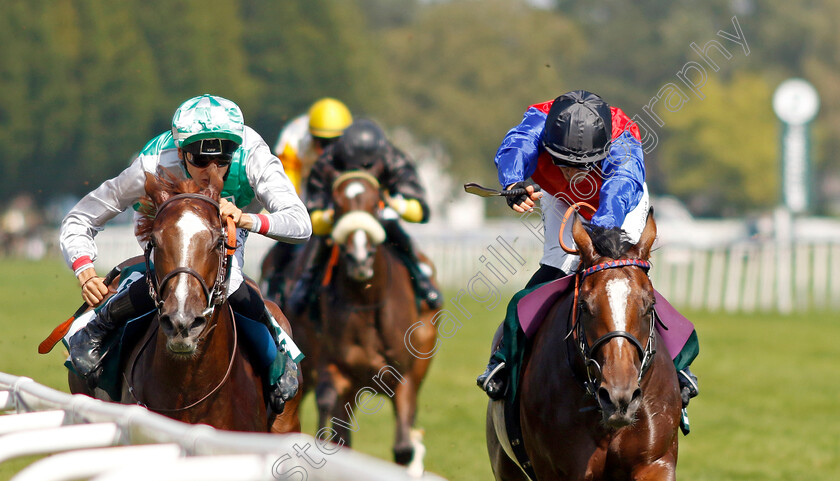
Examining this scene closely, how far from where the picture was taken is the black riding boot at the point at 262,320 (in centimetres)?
452

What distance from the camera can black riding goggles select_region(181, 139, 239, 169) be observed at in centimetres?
435

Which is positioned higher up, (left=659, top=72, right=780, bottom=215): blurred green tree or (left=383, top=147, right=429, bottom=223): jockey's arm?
(left=659, top=72, right=780, bottom=215): blurred green tree

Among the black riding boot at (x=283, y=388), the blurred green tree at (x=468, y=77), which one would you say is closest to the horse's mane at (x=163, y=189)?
the black riding boot at (x=283, y=388)

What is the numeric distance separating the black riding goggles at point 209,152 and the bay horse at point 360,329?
280cm

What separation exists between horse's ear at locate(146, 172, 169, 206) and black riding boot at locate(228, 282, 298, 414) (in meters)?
0.59

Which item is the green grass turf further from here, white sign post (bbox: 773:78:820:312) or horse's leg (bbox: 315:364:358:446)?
white sign post (bbox: 773:78:820:312)

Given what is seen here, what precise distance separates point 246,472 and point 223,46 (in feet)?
133

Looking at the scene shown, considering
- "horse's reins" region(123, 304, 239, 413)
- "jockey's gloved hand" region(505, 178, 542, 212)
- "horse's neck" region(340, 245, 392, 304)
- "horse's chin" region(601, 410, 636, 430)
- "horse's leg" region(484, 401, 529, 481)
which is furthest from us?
"horse's neck" region(340, 245, 392, 304)

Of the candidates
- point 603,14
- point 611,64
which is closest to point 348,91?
point 611,64

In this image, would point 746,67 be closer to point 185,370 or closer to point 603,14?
point 603,14

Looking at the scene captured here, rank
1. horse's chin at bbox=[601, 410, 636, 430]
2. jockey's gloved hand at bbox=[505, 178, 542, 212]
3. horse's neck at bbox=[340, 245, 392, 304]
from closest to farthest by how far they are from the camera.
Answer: horse's chin at bbox=[601, 410, 636, 430] → jockey's gloved hand at bbox=[505, 178, 542, 212] → horse's neck at bbox=[340, 245, 392, 304]

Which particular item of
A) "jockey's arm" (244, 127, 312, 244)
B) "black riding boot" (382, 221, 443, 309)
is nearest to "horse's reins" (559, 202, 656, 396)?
"jockey's arm" (244, 127, 312, 244)

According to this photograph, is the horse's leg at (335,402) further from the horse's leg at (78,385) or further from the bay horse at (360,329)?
the horse's leg at (78,385)

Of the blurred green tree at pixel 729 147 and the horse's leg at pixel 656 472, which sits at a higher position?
the blurred green tree at pixel 729 147
